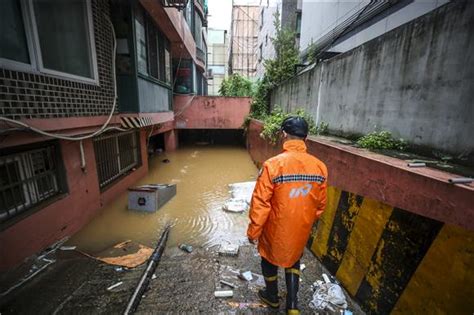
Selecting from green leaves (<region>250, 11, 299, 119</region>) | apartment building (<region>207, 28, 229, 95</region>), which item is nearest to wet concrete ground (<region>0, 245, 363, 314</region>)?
green leaves (<region>250, 11, 299, 119</region>)

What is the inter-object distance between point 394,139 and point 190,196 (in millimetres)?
4586

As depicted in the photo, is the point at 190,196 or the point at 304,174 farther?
the point at 190,196

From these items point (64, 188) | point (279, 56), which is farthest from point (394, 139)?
point (279, 56)

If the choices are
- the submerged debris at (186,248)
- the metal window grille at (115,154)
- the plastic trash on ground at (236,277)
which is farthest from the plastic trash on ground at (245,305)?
the metal window grille at (115,154)

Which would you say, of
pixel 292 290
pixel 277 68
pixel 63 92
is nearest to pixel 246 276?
pixel 292 290

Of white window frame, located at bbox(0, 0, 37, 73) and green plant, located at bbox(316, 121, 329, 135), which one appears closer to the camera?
white window frame, located at bbox(0, 0, 37, 73)

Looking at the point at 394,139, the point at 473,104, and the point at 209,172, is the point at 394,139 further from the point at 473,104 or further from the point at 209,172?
the point at 209,172

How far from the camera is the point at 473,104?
6.56 ft

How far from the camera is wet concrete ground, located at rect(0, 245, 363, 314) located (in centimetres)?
235

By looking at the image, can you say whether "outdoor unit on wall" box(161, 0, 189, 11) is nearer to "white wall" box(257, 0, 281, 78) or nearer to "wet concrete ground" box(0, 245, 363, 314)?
"wet concrete ground" box(0, 245, 363, 314)

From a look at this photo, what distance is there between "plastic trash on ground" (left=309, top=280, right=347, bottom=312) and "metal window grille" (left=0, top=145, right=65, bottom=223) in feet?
12.6

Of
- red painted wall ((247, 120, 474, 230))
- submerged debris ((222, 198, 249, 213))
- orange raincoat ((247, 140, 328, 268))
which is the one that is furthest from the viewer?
submerged debris ((222, 198, 249, 213))

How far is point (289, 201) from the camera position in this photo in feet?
6.47

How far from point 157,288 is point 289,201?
1.97m
